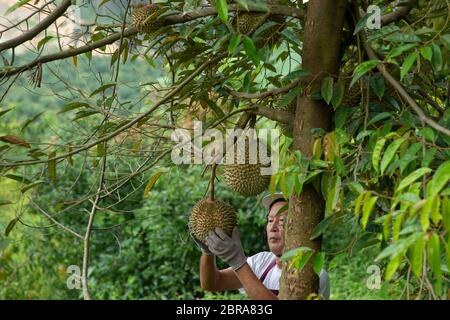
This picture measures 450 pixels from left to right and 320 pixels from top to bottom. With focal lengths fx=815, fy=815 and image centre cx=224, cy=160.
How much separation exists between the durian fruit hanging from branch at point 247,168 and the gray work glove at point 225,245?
128 millimetres

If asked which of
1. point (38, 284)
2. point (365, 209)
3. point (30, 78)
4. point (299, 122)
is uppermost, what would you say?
point (30, 78)

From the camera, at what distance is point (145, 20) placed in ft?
6.24

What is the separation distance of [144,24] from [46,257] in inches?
129

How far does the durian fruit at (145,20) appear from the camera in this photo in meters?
1.91

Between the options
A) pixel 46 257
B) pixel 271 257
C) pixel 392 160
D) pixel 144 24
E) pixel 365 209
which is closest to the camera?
pixel 365 209

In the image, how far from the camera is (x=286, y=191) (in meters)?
1.54

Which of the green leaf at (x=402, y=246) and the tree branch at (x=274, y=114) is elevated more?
the tree branch at (x=274, y=114)

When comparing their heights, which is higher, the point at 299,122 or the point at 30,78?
the point at 30,78

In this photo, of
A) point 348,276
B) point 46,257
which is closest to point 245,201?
point 348,276

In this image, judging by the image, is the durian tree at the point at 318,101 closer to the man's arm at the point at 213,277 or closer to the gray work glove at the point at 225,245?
the gray work glove at the point at 225,245

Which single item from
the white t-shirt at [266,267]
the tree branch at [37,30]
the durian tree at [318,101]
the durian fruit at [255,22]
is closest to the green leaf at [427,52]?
the durian tree at [318,101]

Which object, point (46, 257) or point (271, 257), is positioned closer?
point (271, 257)
